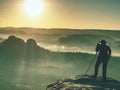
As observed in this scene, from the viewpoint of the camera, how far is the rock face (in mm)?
53372

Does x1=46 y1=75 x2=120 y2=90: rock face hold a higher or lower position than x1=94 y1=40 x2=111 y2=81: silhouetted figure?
lower

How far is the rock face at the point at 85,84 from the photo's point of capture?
175 ft

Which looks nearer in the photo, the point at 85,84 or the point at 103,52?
the point at 85,84

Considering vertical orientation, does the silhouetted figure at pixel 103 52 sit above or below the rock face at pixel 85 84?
above

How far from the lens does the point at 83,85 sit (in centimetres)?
5453

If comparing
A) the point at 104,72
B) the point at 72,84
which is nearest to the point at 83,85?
the point at 72,84

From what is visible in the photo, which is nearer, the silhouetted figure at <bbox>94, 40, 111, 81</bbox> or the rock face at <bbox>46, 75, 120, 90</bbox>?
the rock face at <bbox>46, 75, 120, 90</bbox>

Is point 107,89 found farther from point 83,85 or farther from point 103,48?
point 103,48

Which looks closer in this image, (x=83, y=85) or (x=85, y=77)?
(x=83, y=85)

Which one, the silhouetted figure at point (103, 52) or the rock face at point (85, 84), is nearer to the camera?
the rock face at point (85, 84)

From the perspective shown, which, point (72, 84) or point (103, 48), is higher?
point (103, 48)

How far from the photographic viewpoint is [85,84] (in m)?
55.8

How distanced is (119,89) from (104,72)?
4.74 m

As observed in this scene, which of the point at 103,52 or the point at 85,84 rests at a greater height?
the point at 103,52
